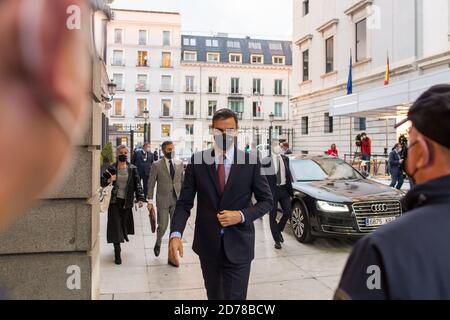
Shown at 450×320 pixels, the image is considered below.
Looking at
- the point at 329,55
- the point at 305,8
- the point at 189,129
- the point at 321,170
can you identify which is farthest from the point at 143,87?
the point at 321,170

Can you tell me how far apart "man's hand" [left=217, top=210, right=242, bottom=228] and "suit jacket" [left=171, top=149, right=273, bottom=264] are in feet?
0.43

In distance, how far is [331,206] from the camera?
7973mm

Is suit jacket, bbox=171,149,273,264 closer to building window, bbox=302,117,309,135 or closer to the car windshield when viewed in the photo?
the car windshield

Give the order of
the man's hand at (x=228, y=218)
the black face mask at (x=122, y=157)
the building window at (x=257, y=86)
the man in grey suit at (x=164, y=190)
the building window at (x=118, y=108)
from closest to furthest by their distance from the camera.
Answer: the man's hand at (x=228, y=218), the man in grey suit at (x=164, y=190), the black face mask at (x=122, y=157), the building window at (x=118, y=108), the building window at (x=257, y=86)

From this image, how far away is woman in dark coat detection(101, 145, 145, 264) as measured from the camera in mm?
7203

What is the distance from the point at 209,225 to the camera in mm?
3594

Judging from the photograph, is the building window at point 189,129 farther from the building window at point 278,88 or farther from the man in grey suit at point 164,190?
the man in grey suit at point 164,190

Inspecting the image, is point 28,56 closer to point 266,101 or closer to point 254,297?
point 254,297

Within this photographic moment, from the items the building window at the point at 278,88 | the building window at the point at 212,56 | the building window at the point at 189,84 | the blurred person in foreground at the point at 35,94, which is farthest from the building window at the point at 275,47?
the blurred person in foreground at the point at 35,94

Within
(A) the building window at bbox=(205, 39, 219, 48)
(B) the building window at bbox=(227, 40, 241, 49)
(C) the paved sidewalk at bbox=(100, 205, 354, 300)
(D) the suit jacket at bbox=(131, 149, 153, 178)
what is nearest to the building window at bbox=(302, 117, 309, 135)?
(D) the suit jacket at bbox=(131, 149, 153, 178)

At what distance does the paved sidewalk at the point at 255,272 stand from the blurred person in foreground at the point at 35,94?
4564 mm

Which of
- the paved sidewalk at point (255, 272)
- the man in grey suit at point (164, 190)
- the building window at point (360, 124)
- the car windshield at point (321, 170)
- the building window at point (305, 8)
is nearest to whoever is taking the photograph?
the paved sidewalk at point (255, 272)

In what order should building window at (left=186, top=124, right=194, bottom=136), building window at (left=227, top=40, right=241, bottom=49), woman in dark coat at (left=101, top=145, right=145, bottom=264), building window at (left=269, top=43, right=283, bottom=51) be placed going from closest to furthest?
woman in dark coat at (left=101, top=145, right=145, bottom=264) → building window at (left=186, top=124, right=194, bottom=136) → building window at (left=227, top=40, right=241, bottom=49) → building window at (left=269, top=43, right=283, bottom=51)

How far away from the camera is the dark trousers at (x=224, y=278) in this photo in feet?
11.5
